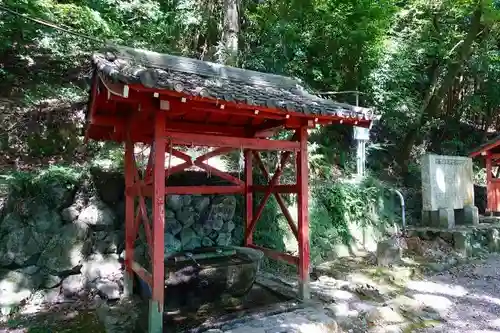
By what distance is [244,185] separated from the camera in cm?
636

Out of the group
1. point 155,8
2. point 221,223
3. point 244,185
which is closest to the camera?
point 244,185

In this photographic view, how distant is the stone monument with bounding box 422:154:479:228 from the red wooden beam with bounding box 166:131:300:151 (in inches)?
238

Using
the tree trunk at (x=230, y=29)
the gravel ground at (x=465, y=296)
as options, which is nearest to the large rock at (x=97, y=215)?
the tree trunk at (x=230, y=29)

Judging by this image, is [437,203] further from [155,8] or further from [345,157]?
[155,8]

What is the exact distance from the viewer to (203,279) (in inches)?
183

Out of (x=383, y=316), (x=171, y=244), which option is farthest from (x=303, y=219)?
(x=171, y=244)

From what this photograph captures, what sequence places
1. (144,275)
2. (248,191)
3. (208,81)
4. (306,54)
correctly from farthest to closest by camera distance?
(306,54) < (248,191) < (144,275) < (208,81)

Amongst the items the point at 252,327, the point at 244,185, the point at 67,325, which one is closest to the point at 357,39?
the point at 244,185

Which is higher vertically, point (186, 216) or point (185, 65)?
point (185, 65)

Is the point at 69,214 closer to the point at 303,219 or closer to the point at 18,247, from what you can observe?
the point at 18,247

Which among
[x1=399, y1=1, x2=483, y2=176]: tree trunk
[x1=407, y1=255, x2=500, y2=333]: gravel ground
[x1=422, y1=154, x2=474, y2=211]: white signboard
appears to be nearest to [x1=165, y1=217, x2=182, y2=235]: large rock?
[x1=407, y1=255, x2=500, y2=333]: gravel ground

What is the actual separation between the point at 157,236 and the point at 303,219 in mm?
2127

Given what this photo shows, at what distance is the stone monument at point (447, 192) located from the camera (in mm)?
9320

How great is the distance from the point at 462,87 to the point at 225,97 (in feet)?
49.4
